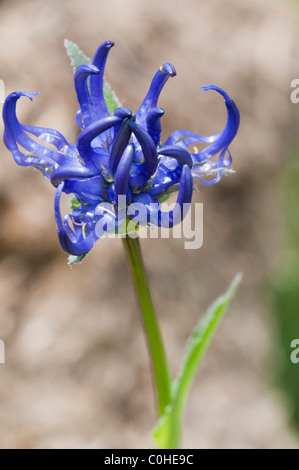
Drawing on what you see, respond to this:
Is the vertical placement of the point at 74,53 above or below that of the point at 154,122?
above

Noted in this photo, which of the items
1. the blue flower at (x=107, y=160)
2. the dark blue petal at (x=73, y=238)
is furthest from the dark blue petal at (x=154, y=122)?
the dark blue petal at (x=73, y=238)

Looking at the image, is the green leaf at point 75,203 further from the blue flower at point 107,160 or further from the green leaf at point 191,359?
the green leaf at point 191,359

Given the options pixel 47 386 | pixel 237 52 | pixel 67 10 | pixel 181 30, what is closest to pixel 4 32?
pixel 67 10

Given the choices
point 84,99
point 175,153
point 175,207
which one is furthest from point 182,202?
point 84,99

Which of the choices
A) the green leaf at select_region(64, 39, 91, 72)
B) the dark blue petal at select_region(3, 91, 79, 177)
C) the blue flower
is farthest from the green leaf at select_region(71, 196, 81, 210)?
the green leaf at select_region(64, 39, 91, 72)

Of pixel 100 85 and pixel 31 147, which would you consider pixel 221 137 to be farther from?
pixel 31 147
